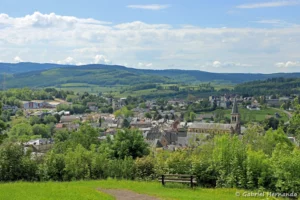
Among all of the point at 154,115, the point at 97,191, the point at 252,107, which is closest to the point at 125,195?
the point at 97,191

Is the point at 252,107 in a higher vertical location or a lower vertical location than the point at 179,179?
lower

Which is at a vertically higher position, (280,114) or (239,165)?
(239,165)

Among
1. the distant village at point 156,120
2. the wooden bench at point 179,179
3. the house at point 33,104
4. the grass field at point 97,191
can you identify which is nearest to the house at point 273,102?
the distant village at point 156,120

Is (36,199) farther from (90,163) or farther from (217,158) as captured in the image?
A: (217,158)

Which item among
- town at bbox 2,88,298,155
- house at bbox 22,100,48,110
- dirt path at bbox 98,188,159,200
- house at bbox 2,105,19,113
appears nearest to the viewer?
dirt path at bbox 98,188,159,200

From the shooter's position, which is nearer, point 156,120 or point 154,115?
Answer: point 156,120

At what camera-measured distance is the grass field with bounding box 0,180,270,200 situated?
17.8 m

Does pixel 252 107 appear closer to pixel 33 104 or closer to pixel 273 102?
pixel 273 102

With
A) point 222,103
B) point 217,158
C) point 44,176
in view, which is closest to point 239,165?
point 217,158

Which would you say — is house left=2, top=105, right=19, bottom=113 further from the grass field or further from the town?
the grass field

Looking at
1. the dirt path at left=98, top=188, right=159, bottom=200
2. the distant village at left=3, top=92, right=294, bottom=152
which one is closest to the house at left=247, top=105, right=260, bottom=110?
the distant village at left=3, top=92, right=294, bottom=152

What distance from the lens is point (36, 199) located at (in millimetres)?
17016

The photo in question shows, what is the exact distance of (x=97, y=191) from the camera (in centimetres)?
1941

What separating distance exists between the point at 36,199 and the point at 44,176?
8217 mm
